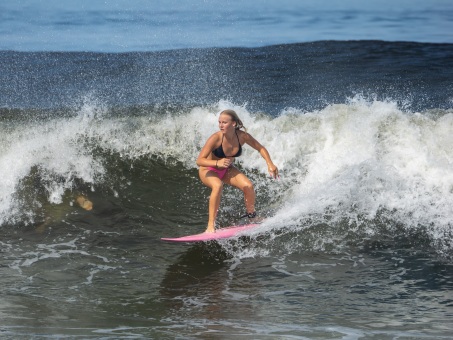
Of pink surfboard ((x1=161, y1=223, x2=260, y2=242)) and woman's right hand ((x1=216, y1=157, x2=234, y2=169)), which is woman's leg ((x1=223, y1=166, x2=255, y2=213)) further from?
woman's right hand ((x1=216, y1=157, x2=234, y2=169))

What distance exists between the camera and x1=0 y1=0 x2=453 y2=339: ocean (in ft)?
21.0

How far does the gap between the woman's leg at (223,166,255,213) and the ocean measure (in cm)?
39

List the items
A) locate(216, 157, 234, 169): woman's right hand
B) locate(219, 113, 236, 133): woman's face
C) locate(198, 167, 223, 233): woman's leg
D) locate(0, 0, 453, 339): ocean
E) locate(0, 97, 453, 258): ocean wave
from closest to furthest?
locate(0, 0, 453, 339): ocean, locate(216, 157, 234, 169): woman's right hand, locate(219, 113, 236, 133): woman's face, locate(198, 167, 223, 233): woman's leg, locate(0, 97, 453, 258): ocean wave

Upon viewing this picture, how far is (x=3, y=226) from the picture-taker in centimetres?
977

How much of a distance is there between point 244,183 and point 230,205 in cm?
169

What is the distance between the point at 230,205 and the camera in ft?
33.5

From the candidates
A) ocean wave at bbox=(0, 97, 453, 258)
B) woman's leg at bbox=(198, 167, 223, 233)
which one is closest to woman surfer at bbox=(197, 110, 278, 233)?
woman's leg at bbox=(198, 167, 223, 233)

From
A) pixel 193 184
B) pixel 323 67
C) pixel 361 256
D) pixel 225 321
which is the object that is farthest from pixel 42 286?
pixel 323 67

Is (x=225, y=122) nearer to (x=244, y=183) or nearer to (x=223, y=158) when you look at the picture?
(x=223, y=158)

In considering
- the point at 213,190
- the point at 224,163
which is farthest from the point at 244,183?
the point at 224,163

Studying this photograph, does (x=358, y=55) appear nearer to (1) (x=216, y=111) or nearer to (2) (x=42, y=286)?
(1) (x=216, y=111)

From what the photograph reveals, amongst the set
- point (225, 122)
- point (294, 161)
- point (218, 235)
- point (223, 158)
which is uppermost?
point (225, 122)

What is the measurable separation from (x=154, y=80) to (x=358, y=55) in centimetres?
641

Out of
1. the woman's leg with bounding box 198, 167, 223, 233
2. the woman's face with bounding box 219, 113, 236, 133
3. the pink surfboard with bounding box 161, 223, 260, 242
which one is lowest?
the pink surfboard with bounding box 161, 223, 260, 242
